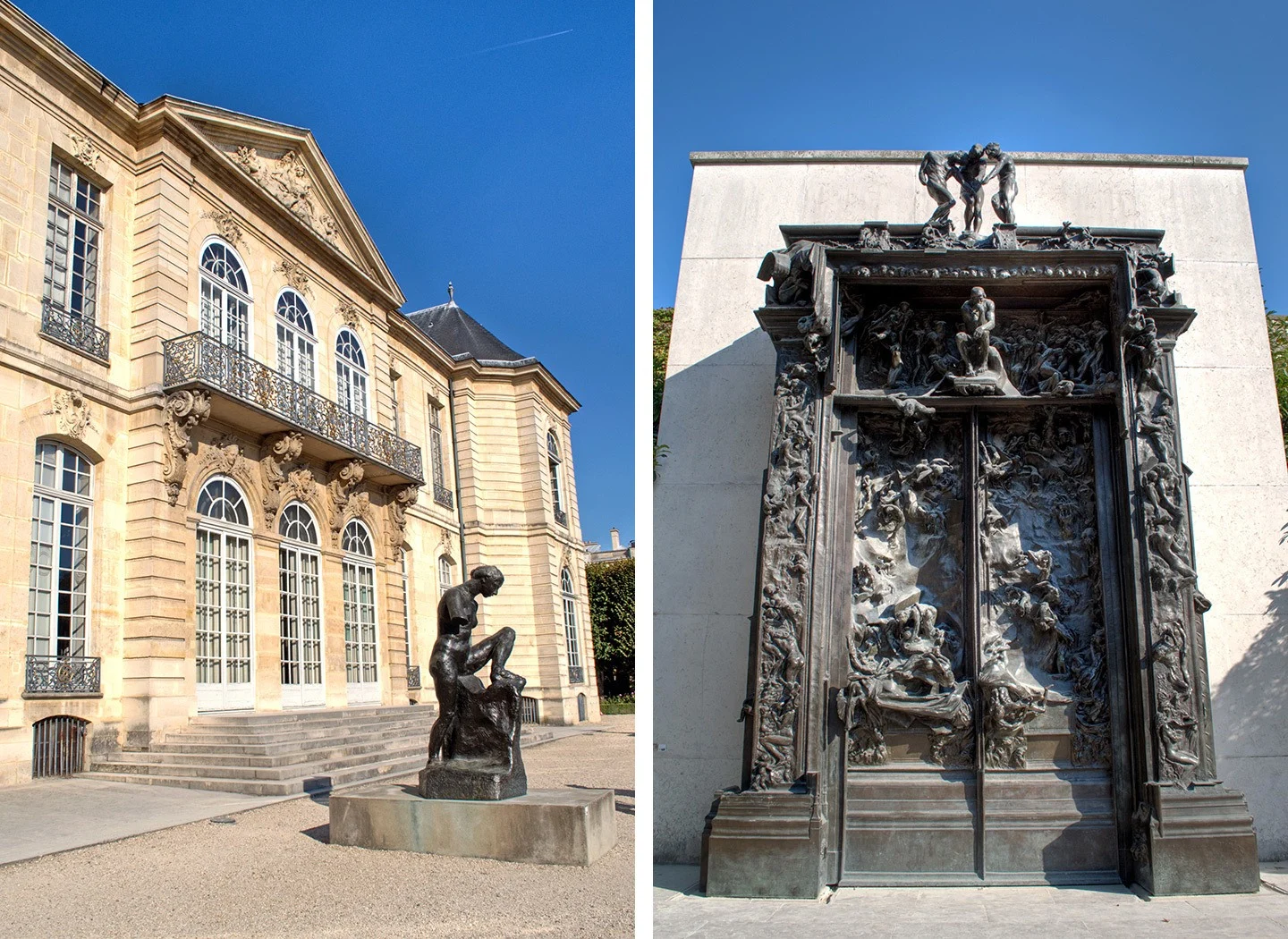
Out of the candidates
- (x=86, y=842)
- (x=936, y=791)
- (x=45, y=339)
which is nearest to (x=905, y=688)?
(x=936, y=791)

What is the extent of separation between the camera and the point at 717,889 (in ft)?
20.1

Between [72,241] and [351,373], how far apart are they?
4.64m

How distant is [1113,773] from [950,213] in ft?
16.3

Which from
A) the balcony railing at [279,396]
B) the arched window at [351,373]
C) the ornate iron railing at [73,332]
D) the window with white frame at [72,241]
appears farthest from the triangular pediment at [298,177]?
the ornate iron railing at [73,332]

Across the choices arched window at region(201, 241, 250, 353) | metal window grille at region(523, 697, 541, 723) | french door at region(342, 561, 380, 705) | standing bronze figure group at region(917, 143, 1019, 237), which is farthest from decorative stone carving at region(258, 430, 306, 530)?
standing bronze figure group at region(917, 143, 1019, 237)

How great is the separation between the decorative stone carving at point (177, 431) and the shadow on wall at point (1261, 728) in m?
12.3

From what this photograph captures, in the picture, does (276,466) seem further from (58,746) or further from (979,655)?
(979,655)

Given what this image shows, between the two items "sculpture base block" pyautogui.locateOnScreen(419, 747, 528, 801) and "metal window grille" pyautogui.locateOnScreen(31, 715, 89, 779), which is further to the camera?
"metal window grille" pyautogui.locateOnScreen(31, 715, 89, 779)

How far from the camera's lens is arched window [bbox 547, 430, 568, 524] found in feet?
47.3

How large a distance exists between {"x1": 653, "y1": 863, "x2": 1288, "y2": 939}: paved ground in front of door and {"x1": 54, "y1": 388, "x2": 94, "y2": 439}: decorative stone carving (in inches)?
383

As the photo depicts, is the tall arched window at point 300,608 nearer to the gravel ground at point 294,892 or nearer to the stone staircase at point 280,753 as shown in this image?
the stone staircase at point 280,753

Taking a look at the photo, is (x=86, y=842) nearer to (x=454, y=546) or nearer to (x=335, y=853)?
(x=335, y=853)

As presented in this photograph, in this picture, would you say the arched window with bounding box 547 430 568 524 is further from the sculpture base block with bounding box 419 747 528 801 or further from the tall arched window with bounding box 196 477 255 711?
the sculpture base block with bounding box 419 747 528 801

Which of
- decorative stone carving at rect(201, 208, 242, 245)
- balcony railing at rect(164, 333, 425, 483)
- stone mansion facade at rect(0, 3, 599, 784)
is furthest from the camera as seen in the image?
decorative stone carving at rect(201, 208, 242, 245)
